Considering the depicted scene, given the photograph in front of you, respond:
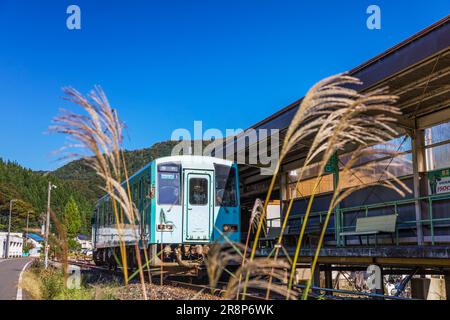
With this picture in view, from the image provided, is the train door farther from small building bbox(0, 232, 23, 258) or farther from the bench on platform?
small building bbox(0, 232, 23, 258)

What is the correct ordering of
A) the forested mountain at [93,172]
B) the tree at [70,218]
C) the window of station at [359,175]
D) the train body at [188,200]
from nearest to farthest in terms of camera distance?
1. the forested mountain at [93,172]
2. the tree at [70,218]
3. the window of station at [359,175]
4. the train body at [188,200]

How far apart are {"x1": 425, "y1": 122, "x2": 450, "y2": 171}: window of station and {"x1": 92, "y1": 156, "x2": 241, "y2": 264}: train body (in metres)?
4.73

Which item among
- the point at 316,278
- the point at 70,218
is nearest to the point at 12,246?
the point at 316,278

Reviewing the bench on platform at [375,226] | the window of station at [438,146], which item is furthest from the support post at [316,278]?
the window of station at [438,146]

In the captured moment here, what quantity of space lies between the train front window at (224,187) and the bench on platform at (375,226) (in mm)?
3000

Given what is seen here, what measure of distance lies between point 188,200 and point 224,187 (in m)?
1.09

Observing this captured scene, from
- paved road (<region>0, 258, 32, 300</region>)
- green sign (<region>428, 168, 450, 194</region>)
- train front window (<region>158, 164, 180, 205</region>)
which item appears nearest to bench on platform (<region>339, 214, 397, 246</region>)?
green sign (<region>428, 168, 450, 194</region>)

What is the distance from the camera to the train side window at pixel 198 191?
1217cm

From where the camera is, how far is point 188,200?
39.6ft

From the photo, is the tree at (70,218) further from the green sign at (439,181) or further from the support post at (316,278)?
the green sign at (439,181)

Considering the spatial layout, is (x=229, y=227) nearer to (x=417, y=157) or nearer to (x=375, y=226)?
(x=375, y=226)

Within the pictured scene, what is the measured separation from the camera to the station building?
8.38 meters
